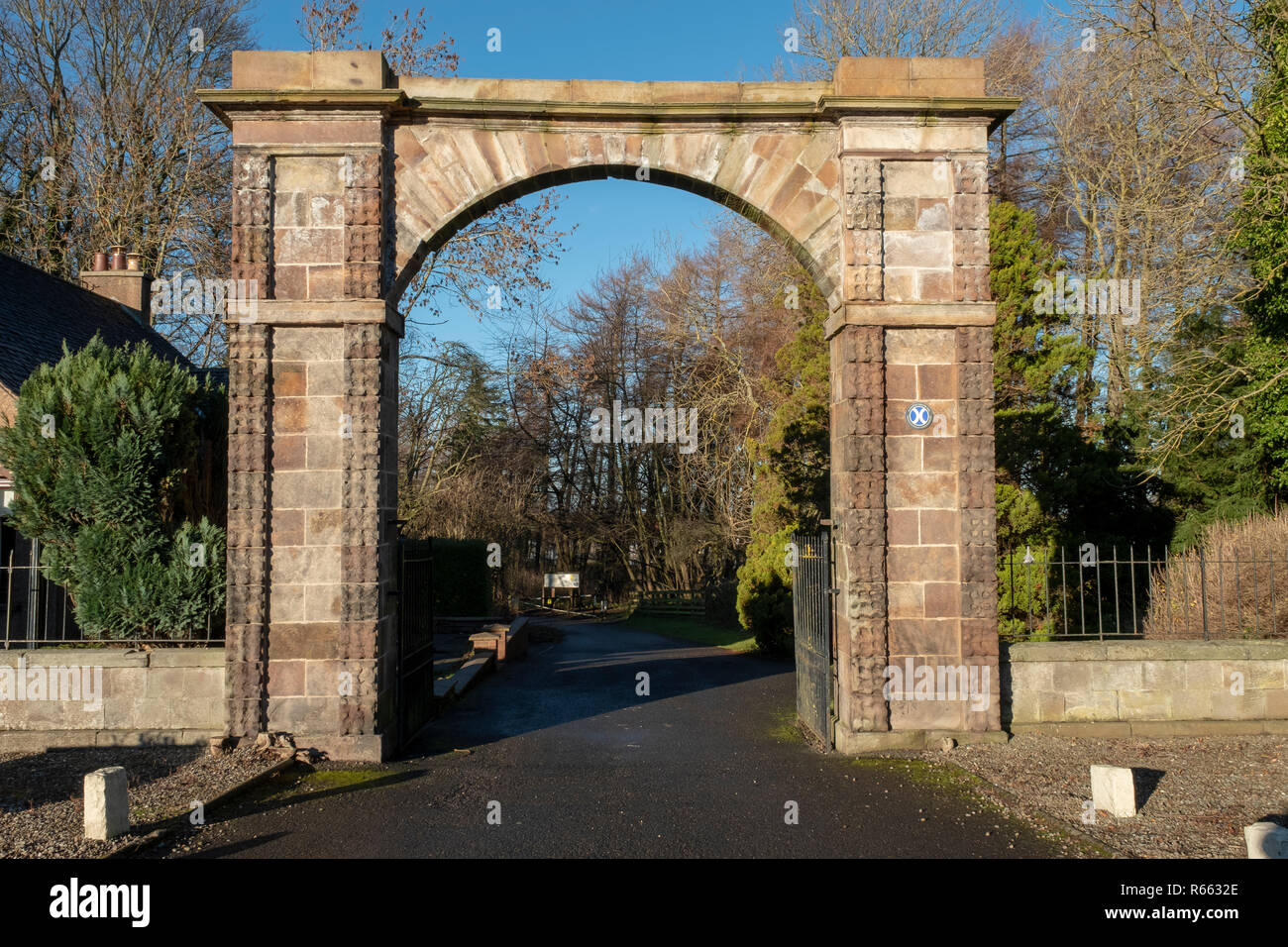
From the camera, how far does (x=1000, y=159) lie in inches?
888

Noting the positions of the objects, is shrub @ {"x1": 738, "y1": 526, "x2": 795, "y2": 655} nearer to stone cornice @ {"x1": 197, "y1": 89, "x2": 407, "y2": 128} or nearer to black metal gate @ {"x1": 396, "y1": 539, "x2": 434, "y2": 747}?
black metal gate @ {"x1": 396, "y1": 539, "x2": 434, "y2": 747}

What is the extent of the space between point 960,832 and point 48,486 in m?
8.49

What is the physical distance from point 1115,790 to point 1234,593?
5182mm

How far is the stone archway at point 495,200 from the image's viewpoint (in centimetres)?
771

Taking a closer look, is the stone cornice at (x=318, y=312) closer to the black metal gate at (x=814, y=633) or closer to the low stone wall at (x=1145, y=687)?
the black metal gate at (x=814, y=633)

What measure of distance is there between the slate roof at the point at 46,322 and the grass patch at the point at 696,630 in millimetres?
11693

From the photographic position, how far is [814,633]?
8.88m

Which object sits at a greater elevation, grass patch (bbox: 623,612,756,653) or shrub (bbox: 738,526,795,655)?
shrub (bbox: 738,526,795,655)

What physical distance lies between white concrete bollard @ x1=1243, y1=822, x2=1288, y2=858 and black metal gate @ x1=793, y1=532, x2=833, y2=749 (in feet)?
11.8

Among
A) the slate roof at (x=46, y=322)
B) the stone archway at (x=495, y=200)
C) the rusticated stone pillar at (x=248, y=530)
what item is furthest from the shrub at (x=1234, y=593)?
the slate roof at (x=46, y=322)

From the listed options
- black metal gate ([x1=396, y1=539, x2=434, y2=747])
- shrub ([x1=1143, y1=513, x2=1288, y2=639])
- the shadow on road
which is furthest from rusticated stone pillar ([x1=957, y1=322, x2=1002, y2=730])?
black metal gate ([x1=396, y1=539, x2=434, y2=747])

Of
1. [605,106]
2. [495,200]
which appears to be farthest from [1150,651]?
[495,200]

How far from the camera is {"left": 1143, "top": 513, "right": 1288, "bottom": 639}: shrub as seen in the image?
31.1 ft

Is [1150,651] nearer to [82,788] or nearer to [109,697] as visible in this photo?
[82,788]
